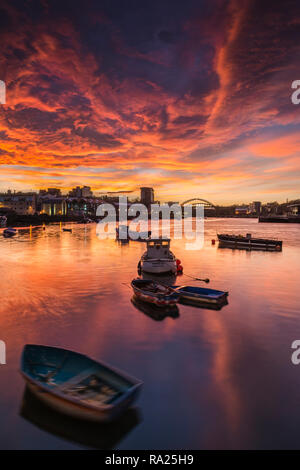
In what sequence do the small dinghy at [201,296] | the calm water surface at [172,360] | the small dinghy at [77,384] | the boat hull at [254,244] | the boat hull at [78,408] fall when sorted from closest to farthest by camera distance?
the boat hull at [78,408] < the small dinghy at [77,384] < the calm water surface at [172,360] < the small dinghy at [201,296] < the boat hull at [254,244]

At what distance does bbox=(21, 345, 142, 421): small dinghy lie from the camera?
9461 mm

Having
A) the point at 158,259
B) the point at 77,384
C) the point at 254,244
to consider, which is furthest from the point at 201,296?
the point at 254,244

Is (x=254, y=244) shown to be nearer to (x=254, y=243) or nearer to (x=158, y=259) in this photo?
(x=254, y=243)

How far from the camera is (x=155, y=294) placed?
888 inches

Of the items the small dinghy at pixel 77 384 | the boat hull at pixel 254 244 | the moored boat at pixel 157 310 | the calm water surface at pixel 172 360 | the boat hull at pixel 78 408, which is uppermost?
the boat hull at pixel 254 244

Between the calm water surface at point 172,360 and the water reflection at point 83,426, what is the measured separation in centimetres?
4

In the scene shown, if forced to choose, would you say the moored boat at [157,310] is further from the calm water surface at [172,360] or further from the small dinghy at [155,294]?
the small dinghy at [155,294]

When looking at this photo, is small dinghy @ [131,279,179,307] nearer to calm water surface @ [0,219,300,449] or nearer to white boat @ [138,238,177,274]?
calm water surface @ [0,219,300,449]

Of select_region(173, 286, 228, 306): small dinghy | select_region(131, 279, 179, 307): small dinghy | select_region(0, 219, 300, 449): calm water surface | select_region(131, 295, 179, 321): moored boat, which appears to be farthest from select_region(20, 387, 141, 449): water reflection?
select_region(173, 286, 228, 306): small dinghy

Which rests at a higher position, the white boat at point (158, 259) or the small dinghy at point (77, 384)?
the white boat at point (158, 259)

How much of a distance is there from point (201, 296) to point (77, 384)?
15.2 m

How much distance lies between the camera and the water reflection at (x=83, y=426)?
377 inches

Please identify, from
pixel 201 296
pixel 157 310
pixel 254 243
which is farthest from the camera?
pixel 254 243

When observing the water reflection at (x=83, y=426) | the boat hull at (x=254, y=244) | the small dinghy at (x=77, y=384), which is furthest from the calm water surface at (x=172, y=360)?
the boat hull at (x=254, y=244)
